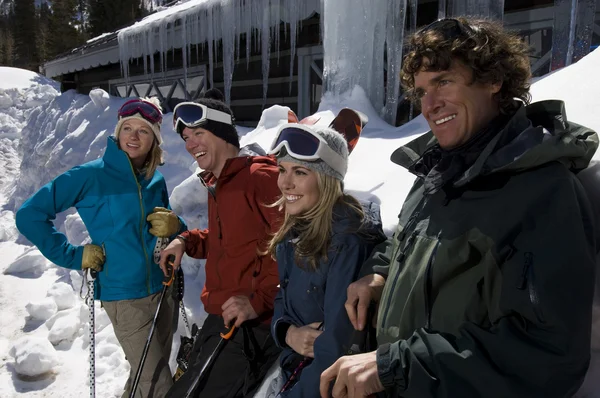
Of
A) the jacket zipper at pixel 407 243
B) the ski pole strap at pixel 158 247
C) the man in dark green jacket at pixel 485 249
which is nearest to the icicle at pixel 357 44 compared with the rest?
the ski pole strap at pixel 158 247

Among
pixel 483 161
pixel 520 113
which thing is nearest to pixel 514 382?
pixel 483 161

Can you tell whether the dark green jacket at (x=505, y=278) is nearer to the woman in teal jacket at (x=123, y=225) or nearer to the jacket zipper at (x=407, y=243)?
the jacket zipper at (x=407, y=243)

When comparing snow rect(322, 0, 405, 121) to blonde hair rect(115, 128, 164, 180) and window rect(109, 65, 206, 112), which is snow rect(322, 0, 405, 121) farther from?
window rect(109, 65, 206, 112)

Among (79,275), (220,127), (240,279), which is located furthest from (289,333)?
(79,275)

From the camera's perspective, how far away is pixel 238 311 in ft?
6.89

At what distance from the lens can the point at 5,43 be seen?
42.7m

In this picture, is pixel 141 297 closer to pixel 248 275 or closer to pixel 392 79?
pixel 248 275

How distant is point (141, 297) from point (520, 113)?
2.49 m

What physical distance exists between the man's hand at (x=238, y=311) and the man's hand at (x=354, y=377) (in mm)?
888

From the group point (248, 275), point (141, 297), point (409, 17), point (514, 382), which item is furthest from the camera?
point (409, 17)

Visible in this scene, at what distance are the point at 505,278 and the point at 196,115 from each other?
2023 mm

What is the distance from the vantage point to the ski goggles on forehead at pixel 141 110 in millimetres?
2846

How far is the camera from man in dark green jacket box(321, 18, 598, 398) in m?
0.95

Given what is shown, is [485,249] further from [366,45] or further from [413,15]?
[413,15]
